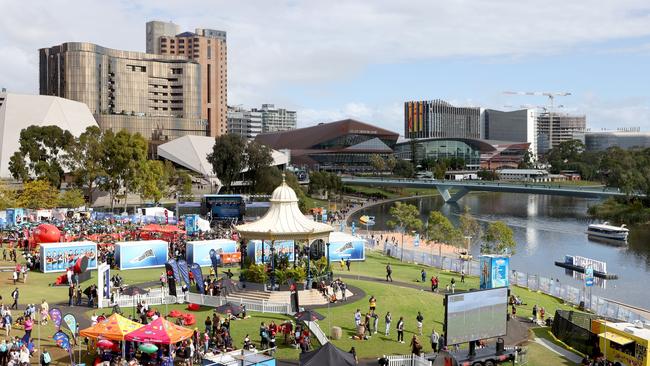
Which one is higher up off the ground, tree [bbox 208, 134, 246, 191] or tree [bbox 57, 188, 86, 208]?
tree [bbox 208, 134, 246, 191]

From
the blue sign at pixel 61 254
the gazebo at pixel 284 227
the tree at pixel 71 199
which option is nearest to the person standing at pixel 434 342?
the gazebo at pixel 284 227

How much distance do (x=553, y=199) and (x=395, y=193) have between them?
36.2 metres

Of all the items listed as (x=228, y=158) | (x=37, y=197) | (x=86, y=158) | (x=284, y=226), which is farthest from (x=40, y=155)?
(x=284, y=226)

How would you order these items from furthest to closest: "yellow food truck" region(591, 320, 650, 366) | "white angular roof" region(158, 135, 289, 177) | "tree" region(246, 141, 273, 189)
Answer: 1. "white angular roof" region(158, 135, 289, 177)
2. "tree" region(246, 141, 273, 189)
3. "yellow food truck" region(591, 320, 650, 366)

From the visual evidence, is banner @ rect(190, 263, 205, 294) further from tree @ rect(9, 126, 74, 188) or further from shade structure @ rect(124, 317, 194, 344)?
tree @ rect(9, 126, 74, 188)

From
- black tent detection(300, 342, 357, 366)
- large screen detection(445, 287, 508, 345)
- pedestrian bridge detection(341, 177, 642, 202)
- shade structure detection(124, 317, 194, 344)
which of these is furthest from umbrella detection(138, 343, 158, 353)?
pedestrian bridge detection(341, 177, 642, 202)

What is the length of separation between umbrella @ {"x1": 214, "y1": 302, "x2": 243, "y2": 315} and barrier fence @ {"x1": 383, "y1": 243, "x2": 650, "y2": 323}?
19463 millimetres

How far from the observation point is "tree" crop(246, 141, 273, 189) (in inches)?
4380

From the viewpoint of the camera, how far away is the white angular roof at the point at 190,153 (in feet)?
418

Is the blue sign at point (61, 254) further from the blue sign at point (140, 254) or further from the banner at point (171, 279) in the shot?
the banner at point (171, 279)

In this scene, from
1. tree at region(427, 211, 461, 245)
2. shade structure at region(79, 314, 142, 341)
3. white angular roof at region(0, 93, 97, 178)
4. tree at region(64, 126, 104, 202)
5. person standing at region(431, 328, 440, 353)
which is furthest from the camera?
white angular roof at region(0, 93, 97, 178)

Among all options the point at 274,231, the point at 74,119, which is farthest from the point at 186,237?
the point at 74,119

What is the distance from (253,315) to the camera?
3062cm

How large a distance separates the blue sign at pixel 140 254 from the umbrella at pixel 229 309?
1546 centimetres
